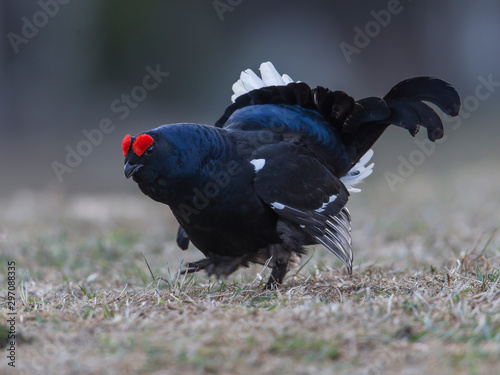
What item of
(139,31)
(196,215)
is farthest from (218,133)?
(139,31)

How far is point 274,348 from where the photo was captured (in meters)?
2.59

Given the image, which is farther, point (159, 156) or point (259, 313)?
point (159, 156)

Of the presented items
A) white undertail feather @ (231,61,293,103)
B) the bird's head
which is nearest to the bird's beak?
the bird's head

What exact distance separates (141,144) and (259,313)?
1.13 metres

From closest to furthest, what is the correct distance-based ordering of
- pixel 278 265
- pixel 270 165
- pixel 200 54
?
1. pixel 270 165
2. pixel 278 265
3. pixel 200 54

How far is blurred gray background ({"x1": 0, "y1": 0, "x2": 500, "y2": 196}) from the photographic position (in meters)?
16.4

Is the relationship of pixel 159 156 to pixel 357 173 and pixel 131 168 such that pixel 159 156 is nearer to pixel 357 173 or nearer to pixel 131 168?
pixel 131 168

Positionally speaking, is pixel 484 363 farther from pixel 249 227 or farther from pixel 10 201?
pixel 10 201

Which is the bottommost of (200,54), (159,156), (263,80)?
(159,156)

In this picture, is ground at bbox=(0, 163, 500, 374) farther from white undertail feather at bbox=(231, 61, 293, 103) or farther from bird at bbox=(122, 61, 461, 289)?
white undertail feather at bbox=(231, 61, 293, 103)

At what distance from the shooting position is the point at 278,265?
13.5 feet

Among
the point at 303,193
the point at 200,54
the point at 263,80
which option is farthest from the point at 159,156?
the point at 200,54

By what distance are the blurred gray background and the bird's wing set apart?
11440 mm

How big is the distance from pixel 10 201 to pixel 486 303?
7370mm
